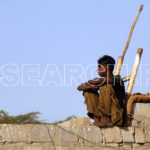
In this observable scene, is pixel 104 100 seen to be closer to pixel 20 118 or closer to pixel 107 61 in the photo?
pixel 107 61

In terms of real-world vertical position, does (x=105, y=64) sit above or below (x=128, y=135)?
above

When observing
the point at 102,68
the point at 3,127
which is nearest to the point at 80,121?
the point at 102,68

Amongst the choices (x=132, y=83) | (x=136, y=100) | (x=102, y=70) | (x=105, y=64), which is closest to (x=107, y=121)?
(x=136, y=100)

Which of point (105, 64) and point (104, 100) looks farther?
point (105, 64)

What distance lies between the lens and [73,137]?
8.14 m

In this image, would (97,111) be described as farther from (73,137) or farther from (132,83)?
(132,83)

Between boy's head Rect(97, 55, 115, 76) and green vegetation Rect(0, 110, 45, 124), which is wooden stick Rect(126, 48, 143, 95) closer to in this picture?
boy's head Rect(97, 55, 115, 76)

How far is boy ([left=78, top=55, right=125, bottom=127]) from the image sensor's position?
8.47 m

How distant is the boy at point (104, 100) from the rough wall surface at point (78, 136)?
0.18m

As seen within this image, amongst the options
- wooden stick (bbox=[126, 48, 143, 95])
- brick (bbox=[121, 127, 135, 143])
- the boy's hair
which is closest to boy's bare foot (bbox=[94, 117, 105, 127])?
brick (bbox=[121, 127, 135, 143])

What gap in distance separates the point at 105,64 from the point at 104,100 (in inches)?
25.8

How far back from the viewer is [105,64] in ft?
28.4

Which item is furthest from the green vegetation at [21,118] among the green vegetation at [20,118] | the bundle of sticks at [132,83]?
the bundle of sticks at [132,83]

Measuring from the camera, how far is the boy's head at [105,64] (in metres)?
8.61
